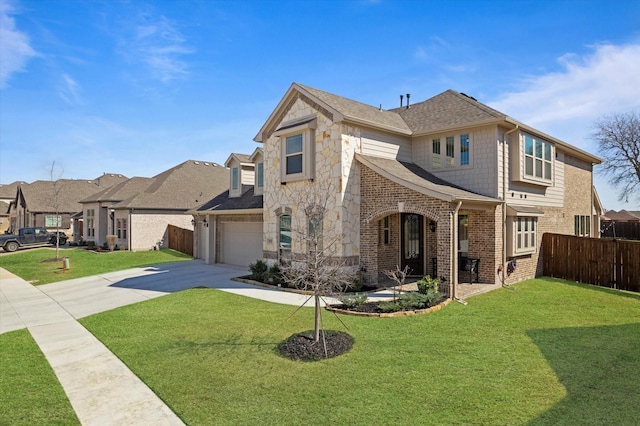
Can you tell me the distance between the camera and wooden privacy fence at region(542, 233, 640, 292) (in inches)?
507

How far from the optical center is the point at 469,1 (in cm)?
1053

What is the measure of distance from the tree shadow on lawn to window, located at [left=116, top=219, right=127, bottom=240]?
26866 millimetres

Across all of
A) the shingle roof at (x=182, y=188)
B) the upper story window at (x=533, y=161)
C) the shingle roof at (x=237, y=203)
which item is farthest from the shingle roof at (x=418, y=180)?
the shingle roof at (x=182, y=188)

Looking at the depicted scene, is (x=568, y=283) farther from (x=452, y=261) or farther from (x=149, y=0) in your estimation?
(x=149, y=0)

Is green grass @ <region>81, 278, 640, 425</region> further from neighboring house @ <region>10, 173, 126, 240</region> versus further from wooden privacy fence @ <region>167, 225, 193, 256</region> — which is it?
neighboring house @ <region>10, 173, 126, 240</region>

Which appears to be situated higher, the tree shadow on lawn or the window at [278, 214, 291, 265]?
the window at [278, 214, 291, 265]

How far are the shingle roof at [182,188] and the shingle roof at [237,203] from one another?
7861 mm

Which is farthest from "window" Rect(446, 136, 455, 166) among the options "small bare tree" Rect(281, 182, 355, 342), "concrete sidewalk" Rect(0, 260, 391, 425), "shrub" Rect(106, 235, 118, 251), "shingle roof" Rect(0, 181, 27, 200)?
"shingle roof" Rect(0, 181, 27, 200)

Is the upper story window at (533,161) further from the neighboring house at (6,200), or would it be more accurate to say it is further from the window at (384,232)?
the neighboring house at (6,200)

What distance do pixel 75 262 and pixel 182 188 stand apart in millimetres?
9944

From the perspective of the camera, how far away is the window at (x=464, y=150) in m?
13.8

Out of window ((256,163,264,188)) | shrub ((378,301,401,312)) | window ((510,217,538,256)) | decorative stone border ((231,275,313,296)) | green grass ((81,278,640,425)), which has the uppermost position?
window ((256,163,264,188))

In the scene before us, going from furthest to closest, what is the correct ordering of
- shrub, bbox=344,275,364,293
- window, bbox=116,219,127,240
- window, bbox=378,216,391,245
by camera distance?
window, bbox=116,219,127,240 < window, bbox=378,216,391,245 < shrub, bbox=344,275,364,293

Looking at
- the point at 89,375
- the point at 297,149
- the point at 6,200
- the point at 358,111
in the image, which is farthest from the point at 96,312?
the point at 6,200
